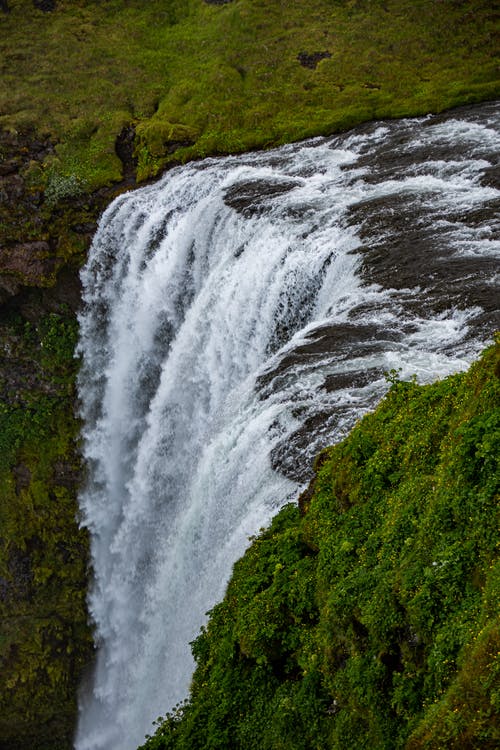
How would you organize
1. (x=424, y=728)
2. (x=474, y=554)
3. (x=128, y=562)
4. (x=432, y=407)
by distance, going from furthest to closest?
(x=128, y=562) < (x=432, y=407) < (x=474, y=554) < (x=424, y=728)

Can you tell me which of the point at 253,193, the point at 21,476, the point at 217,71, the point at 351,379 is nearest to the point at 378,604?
the point at 351,379

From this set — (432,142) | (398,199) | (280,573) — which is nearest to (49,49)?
→ (432,142)

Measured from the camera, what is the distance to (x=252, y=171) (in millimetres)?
24422

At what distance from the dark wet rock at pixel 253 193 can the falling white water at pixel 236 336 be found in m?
0.10

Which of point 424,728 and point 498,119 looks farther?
point 498,119

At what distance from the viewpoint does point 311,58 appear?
33531mm

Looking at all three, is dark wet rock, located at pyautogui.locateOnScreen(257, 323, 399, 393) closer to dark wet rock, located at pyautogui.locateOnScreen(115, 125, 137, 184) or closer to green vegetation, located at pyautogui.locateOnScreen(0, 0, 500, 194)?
green vegetation, located at pyautogui.locateOnScreen(0, 0, 500, 194)

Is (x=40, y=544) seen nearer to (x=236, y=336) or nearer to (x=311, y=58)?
(x=236, y=336)

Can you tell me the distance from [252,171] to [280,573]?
17643mm

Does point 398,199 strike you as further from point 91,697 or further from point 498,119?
point 91,697

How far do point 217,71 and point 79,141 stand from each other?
25.3 ft

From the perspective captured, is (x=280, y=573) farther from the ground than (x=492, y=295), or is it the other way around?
(x=492, y=295)

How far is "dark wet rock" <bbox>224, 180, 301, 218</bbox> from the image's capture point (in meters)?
21.0

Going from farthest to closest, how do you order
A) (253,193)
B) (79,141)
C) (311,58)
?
(311,58), (79,141), (253,193)
